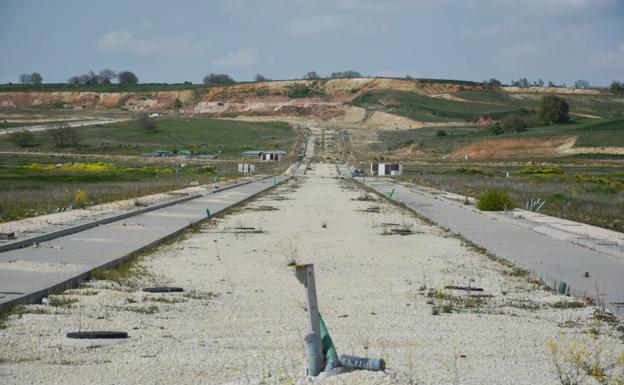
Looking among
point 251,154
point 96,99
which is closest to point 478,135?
point 251,154

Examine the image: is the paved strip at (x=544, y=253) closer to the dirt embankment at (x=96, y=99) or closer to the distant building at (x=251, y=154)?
the distant building at (x=251, y=154)

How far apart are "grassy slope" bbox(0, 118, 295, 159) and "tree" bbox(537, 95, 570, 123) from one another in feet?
111

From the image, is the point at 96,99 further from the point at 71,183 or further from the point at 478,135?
the point at 71,183

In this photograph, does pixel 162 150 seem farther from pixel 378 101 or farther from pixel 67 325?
pixel 67 325

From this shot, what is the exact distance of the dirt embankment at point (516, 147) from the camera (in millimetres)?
88062

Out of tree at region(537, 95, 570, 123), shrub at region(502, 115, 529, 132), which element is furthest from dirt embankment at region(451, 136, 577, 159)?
tree at region(537, 95, 570, 123)

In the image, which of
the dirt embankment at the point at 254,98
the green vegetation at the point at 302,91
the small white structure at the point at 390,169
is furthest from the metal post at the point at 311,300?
the green vegetation at the point at 302,91

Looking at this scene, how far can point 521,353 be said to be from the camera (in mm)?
8258

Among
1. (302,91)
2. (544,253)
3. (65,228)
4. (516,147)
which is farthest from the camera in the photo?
(302,91)

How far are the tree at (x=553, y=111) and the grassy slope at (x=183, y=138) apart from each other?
3384cm

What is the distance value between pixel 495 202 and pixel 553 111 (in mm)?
93135

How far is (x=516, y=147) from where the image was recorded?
301ft

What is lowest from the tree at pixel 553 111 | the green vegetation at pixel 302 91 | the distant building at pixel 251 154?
the distant building at pixel 251 154

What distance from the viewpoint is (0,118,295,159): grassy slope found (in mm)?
91000
